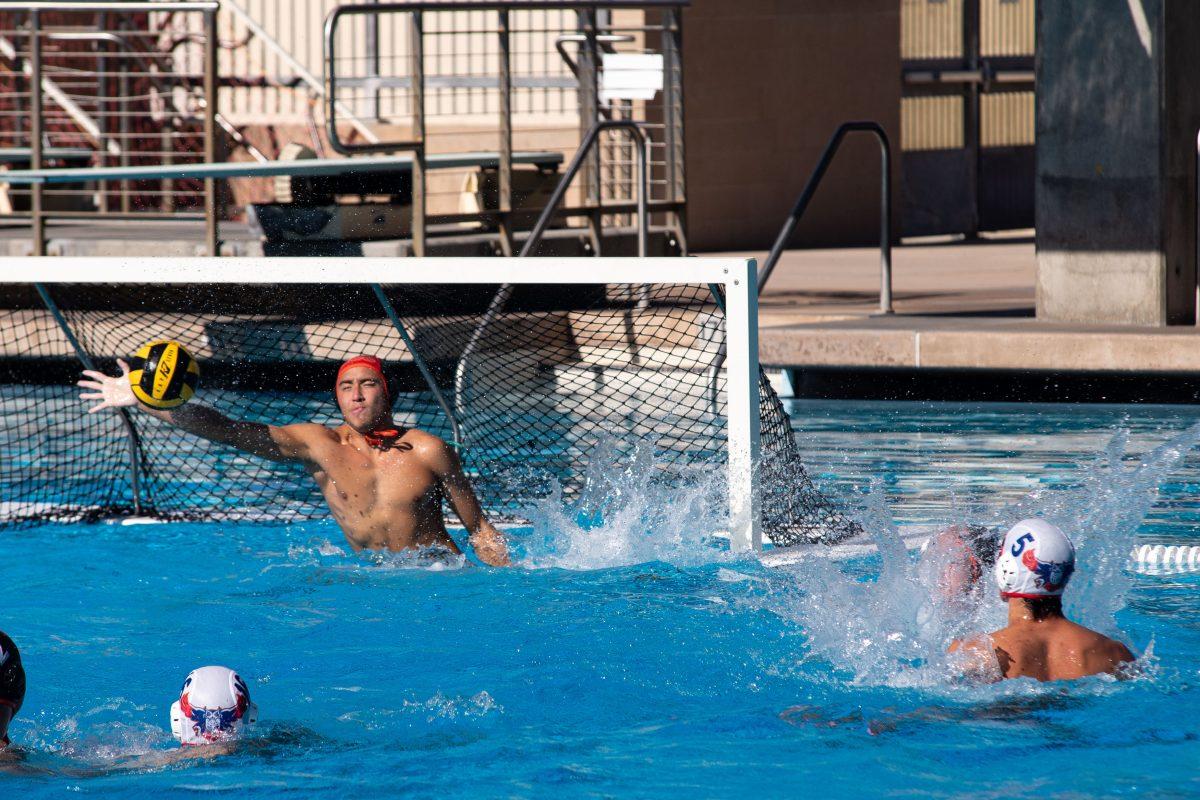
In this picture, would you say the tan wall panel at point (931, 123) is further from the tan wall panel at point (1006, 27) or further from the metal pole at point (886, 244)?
the metal pole at point (886, 244)

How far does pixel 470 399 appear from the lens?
9.03m

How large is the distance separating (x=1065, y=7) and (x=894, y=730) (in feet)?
20.5

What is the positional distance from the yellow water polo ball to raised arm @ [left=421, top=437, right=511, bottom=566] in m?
1.15

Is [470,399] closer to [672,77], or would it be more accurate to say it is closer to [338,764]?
[672,77]

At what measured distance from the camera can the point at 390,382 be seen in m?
10.3

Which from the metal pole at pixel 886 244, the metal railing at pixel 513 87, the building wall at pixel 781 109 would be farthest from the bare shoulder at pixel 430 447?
the building wall at pixel 781 109

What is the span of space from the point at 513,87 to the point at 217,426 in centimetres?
953

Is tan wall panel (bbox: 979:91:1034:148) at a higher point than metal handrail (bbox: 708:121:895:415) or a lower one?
higher

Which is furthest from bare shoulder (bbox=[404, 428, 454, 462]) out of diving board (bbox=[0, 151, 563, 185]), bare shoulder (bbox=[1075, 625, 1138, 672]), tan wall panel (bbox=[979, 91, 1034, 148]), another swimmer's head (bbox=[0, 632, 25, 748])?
tan wall panel (bbox=[979, 91, 1034, 148])

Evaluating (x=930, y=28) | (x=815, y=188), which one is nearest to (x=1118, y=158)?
(x=815, y=188)

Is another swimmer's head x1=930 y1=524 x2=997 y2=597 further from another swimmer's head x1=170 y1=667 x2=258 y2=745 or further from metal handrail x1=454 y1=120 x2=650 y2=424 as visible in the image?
metal handrail x1=454 y1=120 x2=650 y2=424

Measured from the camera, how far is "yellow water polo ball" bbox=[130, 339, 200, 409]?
20.0ft

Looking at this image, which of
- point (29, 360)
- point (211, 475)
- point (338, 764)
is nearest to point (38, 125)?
point (29, 360)

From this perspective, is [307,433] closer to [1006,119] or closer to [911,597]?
[911,597]
